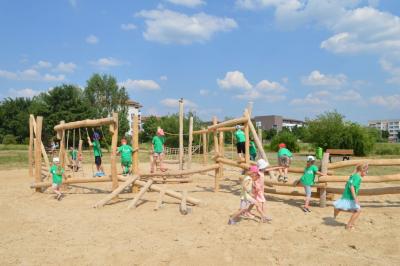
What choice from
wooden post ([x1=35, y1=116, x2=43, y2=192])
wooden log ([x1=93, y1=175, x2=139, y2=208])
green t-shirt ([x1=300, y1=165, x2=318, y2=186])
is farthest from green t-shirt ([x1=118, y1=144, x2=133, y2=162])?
green t-shirt ([x1=300, y1=165, x2=318, y2=186])

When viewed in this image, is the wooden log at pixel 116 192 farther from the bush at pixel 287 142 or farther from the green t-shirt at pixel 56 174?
the bush at pixel 287 142

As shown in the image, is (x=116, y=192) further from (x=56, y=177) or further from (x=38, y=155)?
(x=38, y=155)

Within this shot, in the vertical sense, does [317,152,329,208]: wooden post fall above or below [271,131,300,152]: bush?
below

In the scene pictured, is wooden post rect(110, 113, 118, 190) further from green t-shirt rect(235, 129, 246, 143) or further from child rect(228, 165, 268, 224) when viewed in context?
green t-shirt rect(235, 129, 246, 143)

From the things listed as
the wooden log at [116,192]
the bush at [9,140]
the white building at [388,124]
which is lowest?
the wooden log at [116,192]

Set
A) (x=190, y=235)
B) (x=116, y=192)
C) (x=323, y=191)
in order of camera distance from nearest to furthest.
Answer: (x=190, y=235), (x=323, y=191), (x=116, y=192)

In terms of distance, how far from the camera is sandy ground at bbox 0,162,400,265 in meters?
4.67

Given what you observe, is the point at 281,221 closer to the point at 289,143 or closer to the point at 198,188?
the point at 198,188

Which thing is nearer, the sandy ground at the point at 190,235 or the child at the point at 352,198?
the sandy ground at the point at 190,235

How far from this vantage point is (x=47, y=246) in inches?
207

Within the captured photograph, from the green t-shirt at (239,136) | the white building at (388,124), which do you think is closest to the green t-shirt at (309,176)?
the green t-shirt at (239,136)

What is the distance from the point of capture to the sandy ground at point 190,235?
4.67m

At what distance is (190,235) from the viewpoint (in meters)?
5.73

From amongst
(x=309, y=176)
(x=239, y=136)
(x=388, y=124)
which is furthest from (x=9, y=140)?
(x=388, y=124)
